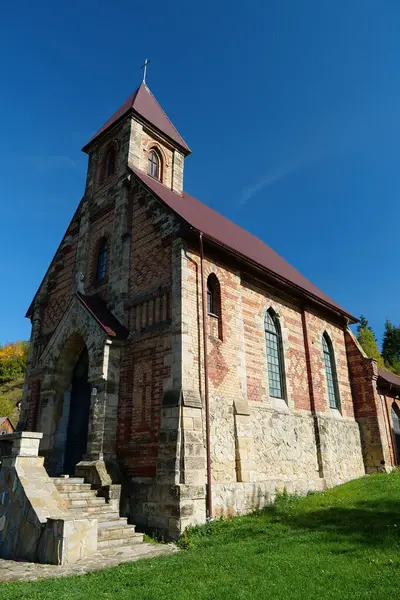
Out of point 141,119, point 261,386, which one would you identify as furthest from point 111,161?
point 261,386

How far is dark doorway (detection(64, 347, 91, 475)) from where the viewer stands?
13.0 m

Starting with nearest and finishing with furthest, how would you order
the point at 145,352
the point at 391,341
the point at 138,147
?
the point at 145,352 → the point at 138,147 → the point at 391,341

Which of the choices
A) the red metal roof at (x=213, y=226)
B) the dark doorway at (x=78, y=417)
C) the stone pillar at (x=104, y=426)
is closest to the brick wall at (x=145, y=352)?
the stone pillar at (x=104, y=426)

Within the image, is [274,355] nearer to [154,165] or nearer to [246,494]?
[246,494]

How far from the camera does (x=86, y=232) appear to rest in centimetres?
1595

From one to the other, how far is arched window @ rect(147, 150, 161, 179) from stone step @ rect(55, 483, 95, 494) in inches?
433

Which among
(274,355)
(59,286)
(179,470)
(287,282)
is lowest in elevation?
(179,470)

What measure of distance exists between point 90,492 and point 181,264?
5.90m

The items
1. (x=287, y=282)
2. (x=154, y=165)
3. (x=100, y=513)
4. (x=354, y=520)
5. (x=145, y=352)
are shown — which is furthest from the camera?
(x=154, y=165)

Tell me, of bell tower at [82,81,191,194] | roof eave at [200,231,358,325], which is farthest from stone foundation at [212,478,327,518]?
bell tower at [82,81,191,194]

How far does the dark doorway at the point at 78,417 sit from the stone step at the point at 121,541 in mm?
4133

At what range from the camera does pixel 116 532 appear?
9.07 metres

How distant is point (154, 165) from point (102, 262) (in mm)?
4512

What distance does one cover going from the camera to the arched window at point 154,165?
16569 millimetres
